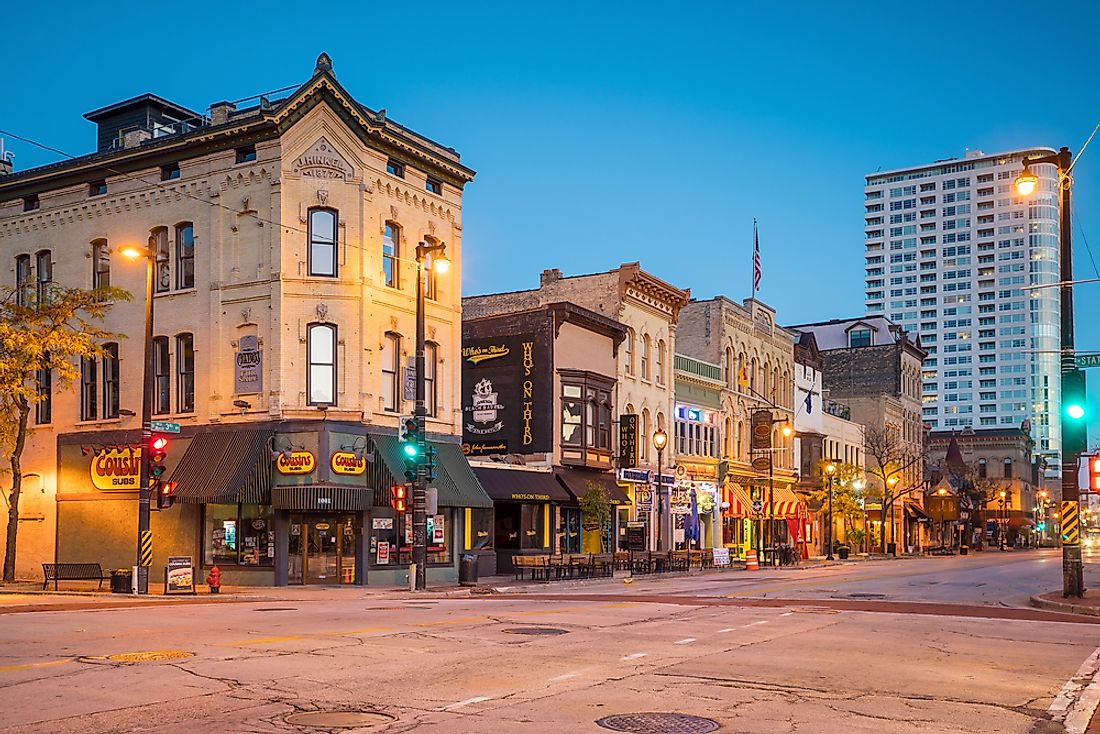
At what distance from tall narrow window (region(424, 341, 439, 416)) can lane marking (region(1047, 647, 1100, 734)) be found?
26745mm

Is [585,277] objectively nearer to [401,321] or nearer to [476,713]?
[401,321]

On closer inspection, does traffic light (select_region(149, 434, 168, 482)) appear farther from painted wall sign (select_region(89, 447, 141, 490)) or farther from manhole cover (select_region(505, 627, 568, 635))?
manhole cover (select_region(505, 627, 568, 635))

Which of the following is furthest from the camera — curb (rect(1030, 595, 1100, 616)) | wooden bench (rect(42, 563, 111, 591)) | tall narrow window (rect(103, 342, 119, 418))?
tall narrow window (rect(103, 342, 119, 418))

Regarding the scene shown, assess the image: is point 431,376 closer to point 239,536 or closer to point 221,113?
point 239,536

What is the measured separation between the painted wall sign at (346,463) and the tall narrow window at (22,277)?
13733mm

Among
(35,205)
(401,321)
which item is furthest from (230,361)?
(35,205)

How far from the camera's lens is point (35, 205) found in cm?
4250

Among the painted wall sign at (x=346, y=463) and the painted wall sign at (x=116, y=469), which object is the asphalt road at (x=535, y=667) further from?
the painted wall sign at (x=116, y=469)

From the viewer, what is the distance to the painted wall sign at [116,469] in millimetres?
38406

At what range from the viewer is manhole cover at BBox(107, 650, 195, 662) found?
14.9 metres

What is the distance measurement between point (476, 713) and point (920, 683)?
5709 millimetres

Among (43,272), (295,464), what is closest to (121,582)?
(295,464)

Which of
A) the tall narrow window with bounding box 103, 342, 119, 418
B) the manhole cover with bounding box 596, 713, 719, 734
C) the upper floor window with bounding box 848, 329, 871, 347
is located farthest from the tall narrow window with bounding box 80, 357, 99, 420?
the upper floor window with bounding box 848, 329, 871, 347

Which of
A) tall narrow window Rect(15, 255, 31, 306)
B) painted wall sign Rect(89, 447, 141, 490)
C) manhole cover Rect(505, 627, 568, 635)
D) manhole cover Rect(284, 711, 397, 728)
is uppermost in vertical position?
tall narrow window Rect(15, 255, 31, 306)
